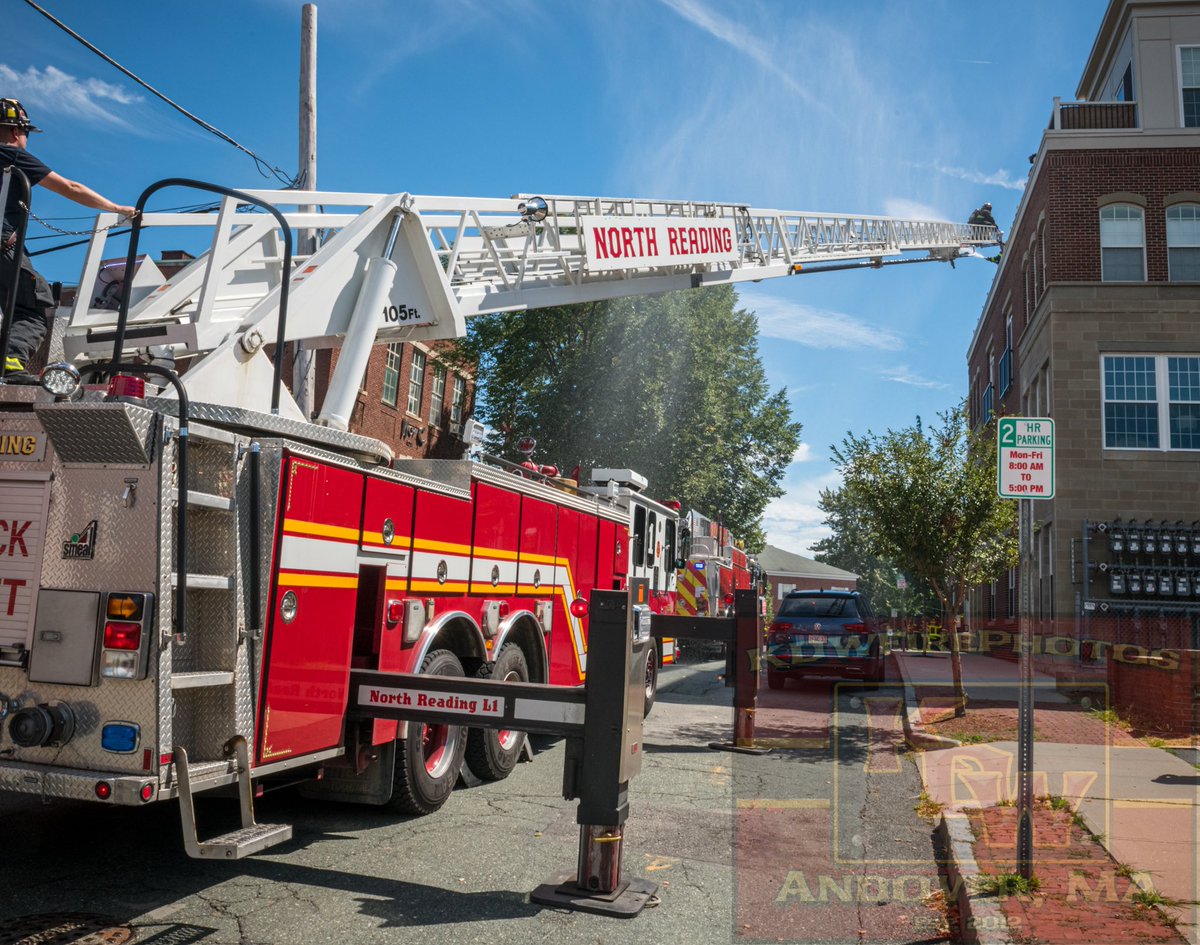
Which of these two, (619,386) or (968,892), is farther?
(619,386)

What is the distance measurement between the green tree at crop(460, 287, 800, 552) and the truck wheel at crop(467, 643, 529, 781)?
1825cm

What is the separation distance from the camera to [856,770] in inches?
357

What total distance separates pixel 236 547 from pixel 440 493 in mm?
1859

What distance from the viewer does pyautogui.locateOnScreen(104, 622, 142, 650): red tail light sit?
161 inches

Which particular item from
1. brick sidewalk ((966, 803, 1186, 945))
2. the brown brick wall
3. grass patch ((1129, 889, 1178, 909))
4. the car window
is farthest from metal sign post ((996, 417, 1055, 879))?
the car window

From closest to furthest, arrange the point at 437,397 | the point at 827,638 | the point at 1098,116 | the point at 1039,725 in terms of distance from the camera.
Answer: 1. the point at 1039,725
2. the point at 827,638
3. the point at 1098,116
4. the point at 437,397

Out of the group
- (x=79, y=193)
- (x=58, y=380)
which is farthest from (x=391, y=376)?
(x=58, y=380)

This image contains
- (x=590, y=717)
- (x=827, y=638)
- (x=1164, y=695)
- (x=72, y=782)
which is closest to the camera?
(x=72, y=782)

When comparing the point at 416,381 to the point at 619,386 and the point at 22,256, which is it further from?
the point at 22,256

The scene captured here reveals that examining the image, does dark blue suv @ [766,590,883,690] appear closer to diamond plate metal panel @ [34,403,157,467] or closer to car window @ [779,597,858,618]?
car window @ [779,597,858,618]

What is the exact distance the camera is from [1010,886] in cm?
512

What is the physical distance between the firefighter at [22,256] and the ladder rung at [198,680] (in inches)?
76.3

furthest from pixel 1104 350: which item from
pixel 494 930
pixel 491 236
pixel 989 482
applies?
pixel 494 930

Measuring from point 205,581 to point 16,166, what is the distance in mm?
2556
